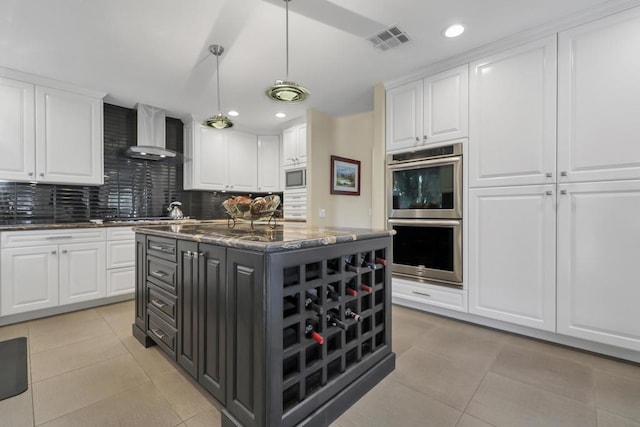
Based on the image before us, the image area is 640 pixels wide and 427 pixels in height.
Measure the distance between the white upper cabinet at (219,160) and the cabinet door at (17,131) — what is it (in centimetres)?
171

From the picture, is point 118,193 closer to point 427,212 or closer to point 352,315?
point 352,315

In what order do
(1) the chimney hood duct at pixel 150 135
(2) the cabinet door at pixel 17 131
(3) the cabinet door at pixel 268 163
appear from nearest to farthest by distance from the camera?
(2) the cabinet door at pixel 17 131, (1) the chimney hood duct at pixel 150 135, (3) the cabinet door at pixel 268 163

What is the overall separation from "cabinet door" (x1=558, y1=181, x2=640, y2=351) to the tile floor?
248 millimetres

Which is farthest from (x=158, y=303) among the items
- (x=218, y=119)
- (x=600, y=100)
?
(x=600, y=100)

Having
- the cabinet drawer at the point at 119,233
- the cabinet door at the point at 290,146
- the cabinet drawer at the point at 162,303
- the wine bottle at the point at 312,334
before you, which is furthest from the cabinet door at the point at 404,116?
the cabinet drawer at the point at 119,233

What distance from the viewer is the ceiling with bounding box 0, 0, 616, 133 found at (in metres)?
2.01

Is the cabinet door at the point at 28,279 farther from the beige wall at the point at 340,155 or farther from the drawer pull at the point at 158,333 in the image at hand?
the beige wall at the point at 340,155

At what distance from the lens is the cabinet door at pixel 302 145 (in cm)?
421

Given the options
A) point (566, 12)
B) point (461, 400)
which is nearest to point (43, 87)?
point (461, 400)

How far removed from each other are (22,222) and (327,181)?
143 inches

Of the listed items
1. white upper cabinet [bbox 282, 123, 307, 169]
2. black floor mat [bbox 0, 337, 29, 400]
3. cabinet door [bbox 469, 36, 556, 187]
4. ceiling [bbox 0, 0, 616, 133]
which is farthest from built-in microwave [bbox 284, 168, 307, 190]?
black floor mat [bbox 0, 337, 29, 400]

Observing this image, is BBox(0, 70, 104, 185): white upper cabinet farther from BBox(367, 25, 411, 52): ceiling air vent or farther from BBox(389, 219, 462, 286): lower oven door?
BBox(389, 219, 462, 286): lower oven door

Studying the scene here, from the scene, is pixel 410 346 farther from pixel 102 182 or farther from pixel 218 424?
pixel 102 182

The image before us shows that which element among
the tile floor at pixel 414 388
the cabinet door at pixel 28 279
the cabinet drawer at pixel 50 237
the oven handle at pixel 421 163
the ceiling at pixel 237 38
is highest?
the ceiling at pixel 237 38
